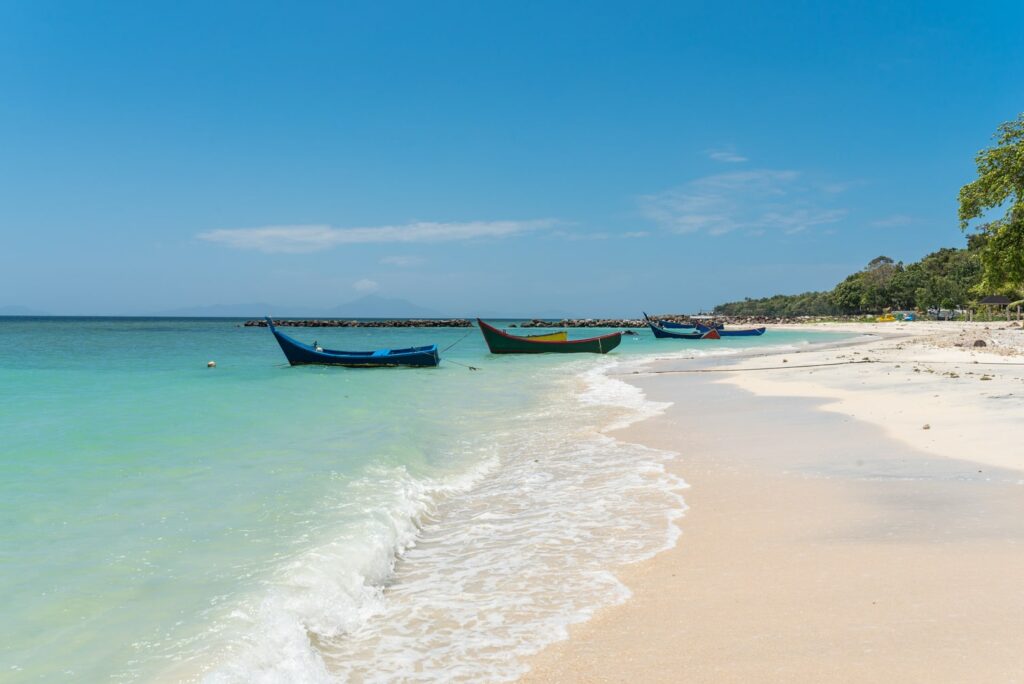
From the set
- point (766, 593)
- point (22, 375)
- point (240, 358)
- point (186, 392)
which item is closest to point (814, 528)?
point (766, 593)

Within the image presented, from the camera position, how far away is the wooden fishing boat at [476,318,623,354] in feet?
112

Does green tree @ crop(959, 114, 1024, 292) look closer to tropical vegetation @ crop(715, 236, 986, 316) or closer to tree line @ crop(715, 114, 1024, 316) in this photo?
tree line @ crop(715, 114, 1024, 316)

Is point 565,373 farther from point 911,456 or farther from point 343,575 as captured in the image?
point 343,575

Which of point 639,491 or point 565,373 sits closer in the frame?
point 639,491

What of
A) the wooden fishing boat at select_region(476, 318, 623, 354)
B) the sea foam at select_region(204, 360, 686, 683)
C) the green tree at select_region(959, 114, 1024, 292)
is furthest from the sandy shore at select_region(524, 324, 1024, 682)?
the wooden fishing boat at select_region(476, 318, 623, 354)

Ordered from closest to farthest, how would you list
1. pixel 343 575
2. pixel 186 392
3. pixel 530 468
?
pixel 343 575 → pixel 530 468 → pixel 186 392

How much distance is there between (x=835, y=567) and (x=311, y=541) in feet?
13.6

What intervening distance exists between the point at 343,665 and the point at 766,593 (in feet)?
8.40

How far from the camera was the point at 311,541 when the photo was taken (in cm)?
548

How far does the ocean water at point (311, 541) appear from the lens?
143 inches

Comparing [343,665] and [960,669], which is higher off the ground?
[960,669]

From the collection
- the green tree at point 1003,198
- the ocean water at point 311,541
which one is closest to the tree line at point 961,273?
the green tree at point 1003,198

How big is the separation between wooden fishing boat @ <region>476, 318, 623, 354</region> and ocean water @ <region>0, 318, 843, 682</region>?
21606 millimetres

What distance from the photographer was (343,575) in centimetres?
470
